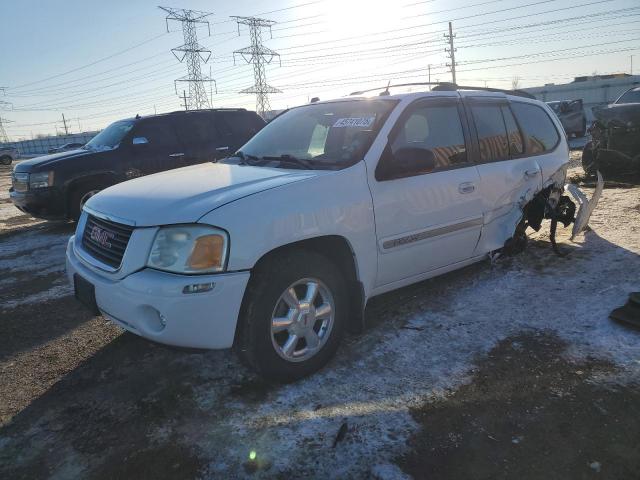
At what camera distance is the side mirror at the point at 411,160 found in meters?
3.30

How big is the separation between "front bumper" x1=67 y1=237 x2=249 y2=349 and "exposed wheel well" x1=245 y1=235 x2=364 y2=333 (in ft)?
1.71

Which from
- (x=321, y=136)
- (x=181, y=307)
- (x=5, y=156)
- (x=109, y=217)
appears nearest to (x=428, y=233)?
(x=321, y=136)

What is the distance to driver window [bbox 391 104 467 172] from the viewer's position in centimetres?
359

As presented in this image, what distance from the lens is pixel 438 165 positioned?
3717 mm

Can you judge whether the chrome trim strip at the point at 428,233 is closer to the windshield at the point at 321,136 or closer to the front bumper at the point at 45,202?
the windshield at the point at 321,136

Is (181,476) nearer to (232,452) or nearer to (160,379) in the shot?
(232,452)

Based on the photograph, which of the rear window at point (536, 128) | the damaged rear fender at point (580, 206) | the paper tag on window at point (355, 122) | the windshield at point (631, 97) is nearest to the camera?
the paper tag on window at point (355, 122)

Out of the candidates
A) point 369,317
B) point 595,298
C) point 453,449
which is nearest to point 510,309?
point 595,298

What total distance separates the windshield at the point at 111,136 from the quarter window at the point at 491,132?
6135 mm

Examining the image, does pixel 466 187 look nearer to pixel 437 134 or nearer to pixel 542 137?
pixel 437 134

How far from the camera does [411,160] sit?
3301 millimetres

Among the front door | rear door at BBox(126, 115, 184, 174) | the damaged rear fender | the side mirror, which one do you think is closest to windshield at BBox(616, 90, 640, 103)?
the damaged rear fender

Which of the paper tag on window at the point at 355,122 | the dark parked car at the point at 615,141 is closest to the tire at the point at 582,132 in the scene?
the dark parked car at the point at 615,141

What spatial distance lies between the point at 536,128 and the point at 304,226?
10.9 ft
